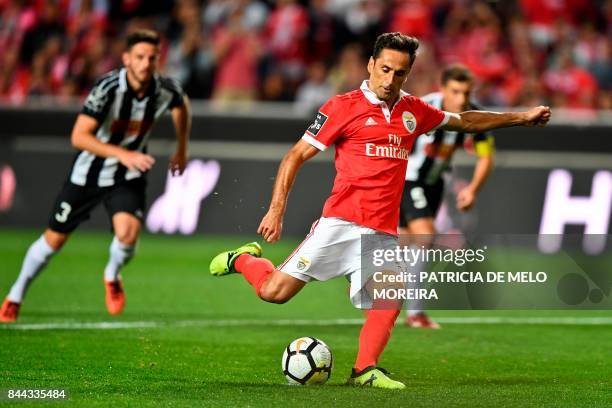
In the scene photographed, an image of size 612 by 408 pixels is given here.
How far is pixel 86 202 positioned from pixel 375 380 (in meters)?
3.94

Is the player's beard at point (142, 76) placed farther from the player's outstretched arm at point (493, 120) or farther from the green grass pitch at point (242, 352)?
the player's outstretched arm at point (493, 120)

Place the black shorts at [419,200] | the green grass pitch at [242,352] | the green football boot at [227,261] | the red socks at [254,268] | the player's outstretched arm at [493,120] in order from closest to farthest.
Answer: the green grass pitch at [242,352]
the red socks at [254,268]
the player's outstretched arm at [493,120]
the green football boot at [227,261]
the black shorts at [419,200]

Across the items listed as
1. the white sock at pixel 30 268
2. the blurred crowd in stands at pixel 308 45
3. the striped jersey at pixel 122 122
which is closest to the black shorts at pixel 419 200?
the striped jersey at pixel 122 122

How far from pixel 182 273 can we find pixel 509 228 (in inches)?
184

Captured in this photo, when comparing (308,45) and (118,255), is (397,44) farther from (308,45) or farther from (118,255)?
(308,45)

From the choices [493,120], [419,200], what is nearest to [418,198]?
[419,200]

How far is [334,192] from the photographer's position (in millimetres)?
7902

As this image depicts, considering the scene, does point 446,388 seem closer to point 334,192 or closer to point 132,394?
point 334,192

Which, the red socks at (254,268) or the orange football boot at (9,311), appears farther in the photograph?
the orange football boot at (9,311)

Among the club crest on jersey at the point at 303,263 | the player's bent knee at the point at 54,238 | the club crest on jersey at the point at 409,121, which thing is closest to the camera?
the club crest on jersey at the point at 303,263

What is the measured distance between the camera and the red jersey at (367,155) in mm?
7758

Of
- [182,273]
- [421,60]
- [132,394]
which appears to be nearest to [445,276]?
[132,394]

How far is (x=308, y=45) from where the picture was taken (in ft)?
64.1

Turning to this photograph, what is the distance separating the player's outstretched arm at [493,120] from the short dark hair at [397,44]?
668mm
